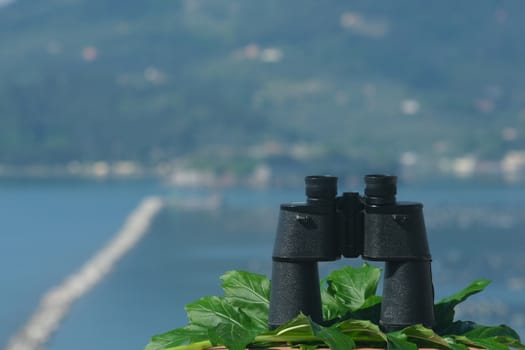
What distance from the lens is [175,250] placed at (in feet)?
338

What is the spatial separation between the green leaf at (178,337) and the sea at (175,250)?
50.7m

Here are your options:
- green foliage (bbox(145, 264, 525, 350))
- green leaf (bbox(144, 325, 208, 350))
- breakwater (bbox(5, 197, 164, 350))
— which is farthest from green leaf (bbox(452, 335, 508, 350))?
breakwater (bbox(5, 197, 164, 350))

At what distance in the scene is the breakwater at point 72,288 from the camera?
209 ft

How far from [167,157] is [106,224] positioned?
Result: 6579 centimetres

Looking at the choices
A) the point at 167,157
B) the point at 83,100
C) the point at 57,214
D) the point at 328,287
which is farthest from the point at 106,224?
the point at 328,287

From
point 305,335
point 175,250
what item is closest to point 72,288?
point 175,250

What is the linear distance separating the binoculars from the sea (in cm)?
5074

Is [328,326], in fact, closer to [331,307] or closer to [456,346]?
[331,307]

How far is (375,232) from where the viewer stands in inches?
103

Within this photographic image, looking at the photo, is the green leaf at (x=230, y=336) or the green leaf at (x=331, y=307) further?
the green leaf at (x=331, y=307)

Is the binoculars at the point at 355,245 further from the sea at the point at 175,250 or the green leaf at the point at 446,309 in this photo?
the sea at the point at 175,250

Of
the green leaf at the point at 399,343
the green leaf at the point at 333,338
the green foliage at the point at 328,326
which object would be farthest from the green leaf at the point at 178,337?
the green leaf at the point at 399,343

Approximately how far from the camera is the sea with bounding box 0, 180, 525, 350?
70500 millimetres

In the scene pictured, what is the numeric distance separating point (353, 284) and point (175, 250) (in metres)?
101
